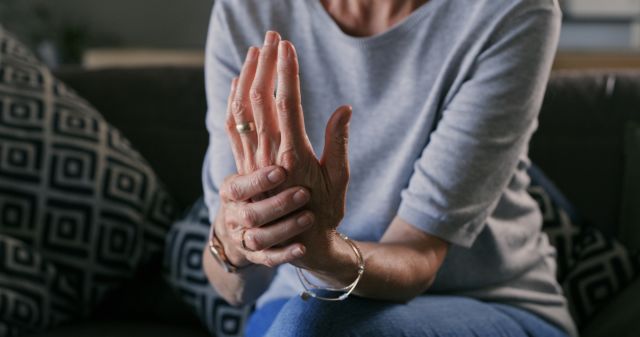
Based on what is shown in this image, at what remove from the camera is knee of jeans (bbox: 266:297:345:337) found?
947mm

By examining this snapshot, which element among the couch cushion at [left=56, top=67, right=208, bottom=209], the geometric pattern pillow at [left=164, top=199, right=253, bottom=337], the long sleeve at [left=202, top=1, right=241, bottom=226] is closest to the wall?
the couch cushion at [left=56, top=67, right=208, bottom=209]

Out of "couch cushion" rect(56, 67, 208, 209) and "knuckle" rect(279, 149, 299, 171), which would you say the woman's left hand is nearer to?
"knuckle" rect(279, 149, 299, 171)

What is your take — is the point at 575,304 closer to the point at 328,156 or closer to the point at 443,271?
the point at 443,271

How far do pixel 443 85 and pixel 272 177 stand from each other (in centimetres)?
36

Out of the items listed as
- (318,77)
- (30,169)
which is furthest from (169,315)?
(318,77)

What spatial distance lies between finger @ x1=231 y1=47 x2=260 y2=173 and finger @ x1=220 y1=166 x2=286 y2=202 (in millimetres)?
23

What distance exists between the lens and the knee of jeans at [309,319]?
95cm

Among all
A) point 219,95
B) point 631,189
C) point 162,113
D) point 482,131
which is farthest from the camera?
point 162,113

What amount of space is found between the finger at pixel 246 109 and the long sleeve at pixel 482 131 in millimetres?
267

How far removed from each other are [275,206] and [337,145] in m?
0.09

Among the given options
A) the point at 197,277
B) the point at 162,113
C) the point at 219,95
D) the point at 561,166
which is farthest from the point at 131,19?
the point at 219,95

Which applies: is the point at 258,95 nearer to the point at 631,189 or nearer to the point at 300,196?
the point at 300,196

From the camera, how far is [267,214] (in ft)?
2.86

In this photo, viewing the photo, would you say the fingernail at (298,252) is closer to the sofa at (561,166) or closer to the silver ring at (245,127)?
the silver ring at (245,127)
